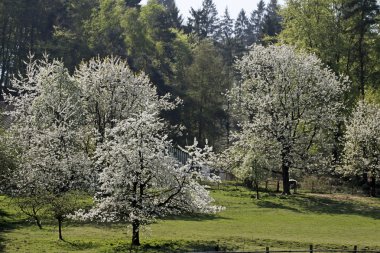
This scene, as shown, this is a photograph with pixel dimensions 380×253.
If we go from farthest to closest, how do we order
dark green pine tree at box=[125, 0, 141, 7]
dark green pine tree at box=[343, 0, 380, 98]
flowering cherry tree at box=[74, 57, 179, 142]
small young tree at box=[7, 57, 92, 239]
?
dark green pine tree at box=[125, 0, 141, 7]
dark green pine tree at box=[343, 0, 380, 98]
flowering cherry tree at box=[74, 57, 179, 142]
small young tree at box=[7, 57, 92, 239]

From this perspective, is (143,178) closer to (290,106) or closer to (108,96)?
(108,96)

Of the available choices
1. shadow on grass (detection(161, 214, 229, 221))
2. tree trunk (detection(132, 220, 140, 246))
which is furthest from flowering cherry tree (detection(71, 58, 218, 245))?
shadow on grass (detection(161, 214, 229, 221))

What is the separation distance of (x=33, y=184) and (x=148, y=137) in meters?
12.6

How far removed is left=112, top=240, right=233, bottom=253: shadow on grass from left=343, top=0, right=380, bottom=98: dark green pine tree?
5406cm

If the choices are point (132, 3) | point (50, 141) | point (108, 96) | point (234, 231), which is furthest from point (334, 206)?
point (132, 3)

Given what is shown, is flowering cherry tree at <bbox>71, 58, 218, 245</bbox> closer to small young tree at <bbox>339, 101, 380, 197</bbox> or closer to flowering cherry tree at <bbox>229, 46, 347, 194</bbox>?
flowering cherry tree at <bbox>229, 46, 347, 194</bbox>

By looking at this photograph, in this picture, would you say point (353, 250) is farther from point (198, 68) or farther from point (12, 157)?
point (198, 68)

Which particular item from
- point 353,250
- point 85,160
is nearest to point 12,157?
point 85,160

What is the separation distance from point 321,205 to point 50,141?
29.7m

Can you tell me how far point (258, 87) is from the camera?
65938mm

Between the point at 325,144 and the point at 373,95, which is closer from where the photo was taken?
the point at 325,144

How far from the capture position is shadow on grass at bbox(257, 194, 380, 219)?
54.2 m

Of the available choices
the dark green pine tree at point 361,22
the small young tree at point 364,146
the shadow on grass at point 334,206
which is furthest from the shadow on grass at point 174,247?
the dark green pine tree at point 361,22

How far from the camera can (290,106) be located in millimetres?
63906
